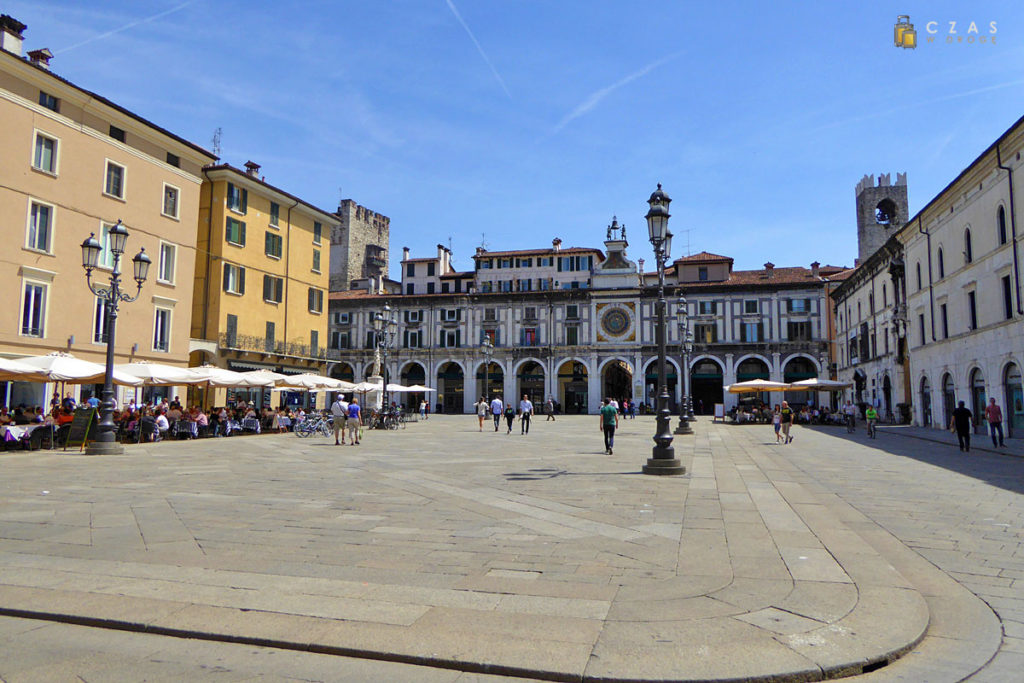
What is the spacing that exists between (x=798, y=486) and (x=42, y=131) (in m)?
27.7

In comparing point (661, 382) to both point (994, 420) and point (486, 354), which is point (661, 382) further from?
point (486, 354)

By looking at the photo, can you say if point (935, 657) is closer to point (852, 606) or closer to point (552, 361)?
point (852, 606)

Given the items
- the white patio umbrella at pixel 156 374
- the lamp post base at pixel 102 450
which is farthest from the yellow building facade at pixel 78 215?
the lamp post base at pixel 102 450

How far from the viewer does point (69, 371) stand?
61.2 feet

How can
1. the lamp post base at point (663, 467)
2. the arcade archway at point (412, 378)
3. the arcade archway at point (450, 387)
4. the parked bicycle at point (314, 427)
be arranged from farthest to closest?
1. the arcade archway at point (412, 378)
2. the arcade archway at point (450, 387)
3. the parked bicycle at point (314, 427)
4. the lamp post base at point (663, 467)

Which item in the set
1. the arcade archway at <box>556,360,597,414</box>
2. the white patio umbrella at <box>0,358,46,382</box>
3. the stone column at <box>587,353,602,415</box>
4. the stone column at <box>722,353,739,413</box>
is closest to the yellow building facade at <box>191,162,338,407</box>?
the white patio umbrella at <box>0,358,46,382</box>

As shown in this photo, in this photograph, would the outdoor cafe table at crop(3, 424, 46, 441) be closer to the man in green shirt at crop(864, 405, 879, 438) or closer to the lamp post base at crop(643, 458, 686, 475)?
the lamp post base at crop(643, 458, 686, 475)

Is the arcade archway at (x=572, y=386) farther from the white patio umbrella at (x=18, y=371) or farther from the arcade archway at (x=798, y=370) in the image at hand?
the white patio umbrella at (x=18, y=371)

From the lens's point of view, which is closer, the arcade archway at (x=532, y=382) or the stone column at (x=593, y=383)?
the stone column at (x=593, y=383)

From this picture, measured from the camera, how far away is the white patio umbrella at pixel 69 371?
59.7 feet

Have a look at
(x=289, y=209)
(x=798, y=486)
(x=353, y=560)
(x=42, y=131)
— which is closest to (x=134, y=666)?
(x=353, y=560)

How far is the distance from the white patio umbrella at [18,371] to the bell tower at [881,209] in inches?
2330

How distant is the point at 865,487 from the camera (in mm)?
11500

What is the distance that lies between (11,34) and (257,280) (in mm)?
14836
